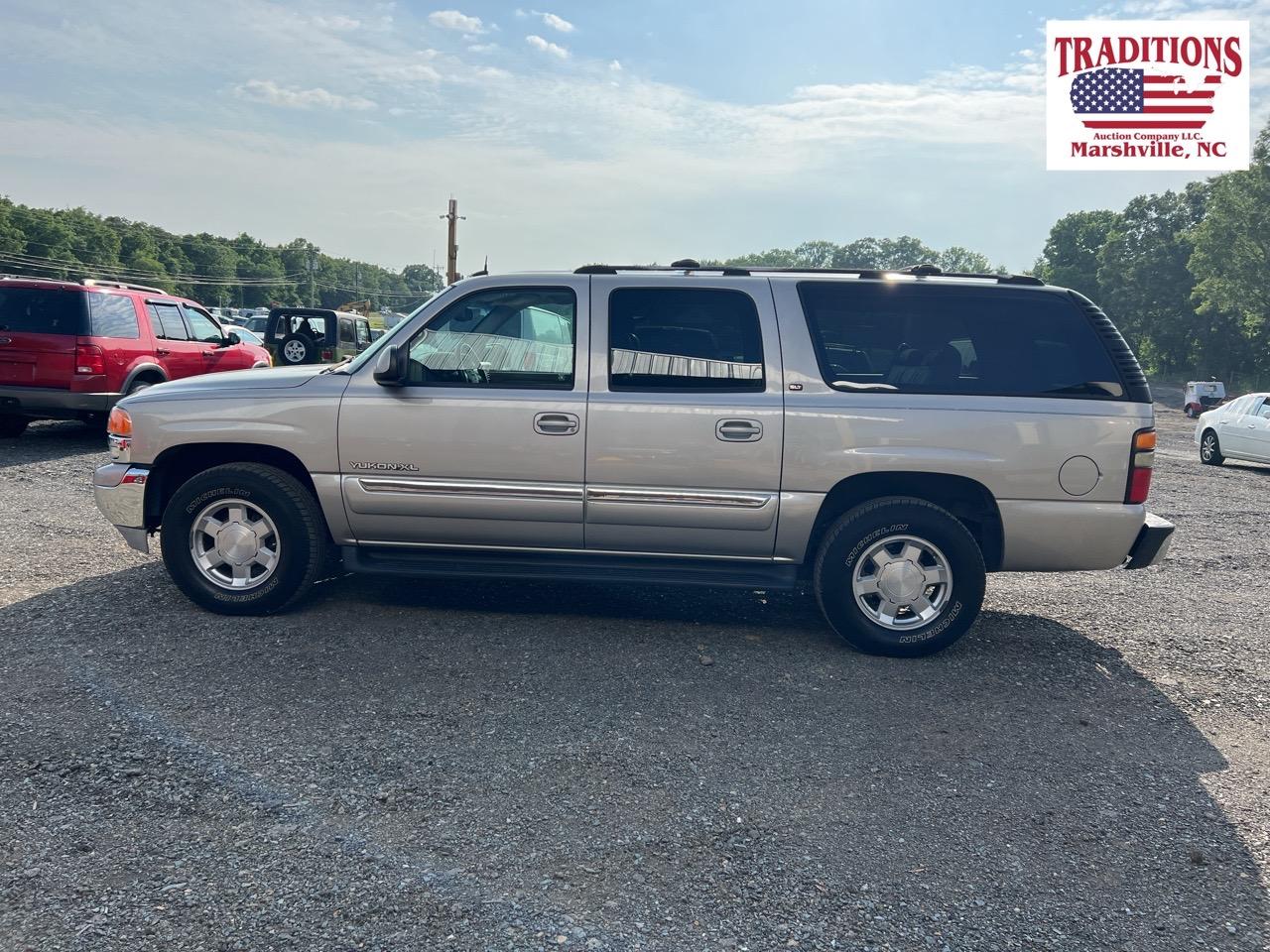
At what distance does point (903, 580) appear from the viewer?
4.92 m

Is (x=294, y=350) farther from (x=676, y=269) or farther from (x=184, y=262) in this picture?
(x=184, y=262)

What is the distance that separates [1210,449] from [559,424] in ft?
53.9

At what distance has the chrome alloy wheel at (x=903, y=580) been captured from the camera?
4.90 meters

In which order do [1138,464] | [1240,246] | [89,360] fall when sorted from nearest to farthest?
[1138,464]
[89,360]
[1240,246]

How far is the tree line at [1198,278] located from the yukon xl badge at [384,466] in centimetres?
6384

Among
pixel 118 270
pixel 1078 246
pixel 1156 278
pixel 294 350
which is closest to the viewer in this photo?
pixel 294 350

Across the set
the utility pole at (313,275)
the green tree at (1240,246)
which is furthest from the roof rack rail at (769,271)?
the utility pole at (313,275)

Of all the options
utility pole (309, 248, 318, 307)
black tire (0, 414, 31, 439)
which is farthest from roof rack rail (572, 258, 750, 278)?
utility pole (309, 248, 318, 307)

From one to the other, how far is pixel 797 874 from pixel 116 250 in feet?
438

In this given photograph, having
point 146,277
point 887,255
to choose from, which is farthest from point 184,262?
point 887,255

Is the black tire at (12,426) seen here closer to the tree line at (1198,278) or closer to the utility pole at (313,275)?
the tree line at (1198,278)

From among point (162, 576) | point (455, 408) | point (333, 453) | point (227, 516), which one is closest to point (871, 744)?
point (455, 408)

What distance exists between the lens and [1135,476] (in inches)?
188

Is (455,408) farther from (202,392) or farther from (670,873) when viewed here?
(670,873)
